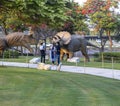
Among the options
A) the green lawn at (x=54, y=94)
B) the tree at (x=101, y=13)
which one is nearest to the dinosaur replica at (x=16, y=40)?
the green lawn at (x=54, y=94)

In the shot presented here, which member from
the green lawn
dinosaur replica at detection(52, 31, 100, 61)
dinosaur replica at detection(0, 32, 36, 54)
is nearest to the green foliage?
the green lawn

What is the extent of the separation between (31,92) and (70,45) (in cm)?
2204

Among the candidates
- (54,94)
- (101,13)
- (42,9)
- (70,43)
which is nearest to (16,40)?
(70,43)

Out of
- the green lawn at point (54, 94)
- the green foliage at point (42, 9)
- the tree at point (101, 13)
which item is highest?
the tree at point (101, 13)

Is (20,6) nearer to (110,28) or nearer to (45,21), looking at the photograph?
(45,21)

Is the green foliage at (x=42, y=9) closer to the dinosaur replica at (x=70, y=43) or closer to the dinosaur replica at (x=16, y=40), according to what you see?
the dinosaur replica at (x=16, y=40)

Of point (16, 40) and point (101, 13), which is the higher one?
point (101, 13)

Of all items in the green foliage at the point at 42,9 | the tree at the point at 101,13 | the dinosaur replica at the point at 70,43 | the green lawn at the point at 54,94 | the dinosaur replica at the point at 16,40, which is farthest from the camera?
the tree at the point at 101,13

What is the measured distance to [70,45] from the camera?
33.9m

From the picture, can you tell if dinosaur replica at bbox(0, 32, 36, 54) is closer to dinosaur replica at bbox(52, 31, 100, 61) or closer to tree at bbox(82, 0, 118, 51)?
dinosaur replica at bbox(52, 31, 100, 61)

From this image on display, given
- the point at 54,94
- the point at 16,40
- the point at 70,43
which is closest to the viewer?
the point at 54,94

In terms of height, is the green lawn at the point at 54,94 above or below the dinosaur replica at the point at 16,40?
below

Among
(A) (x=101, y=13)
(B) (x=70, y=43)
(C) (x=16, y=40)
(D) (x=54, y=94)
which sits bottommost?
(D) (x=54, y=94)

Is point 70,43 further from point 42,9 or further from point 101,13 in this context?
point 42,9
